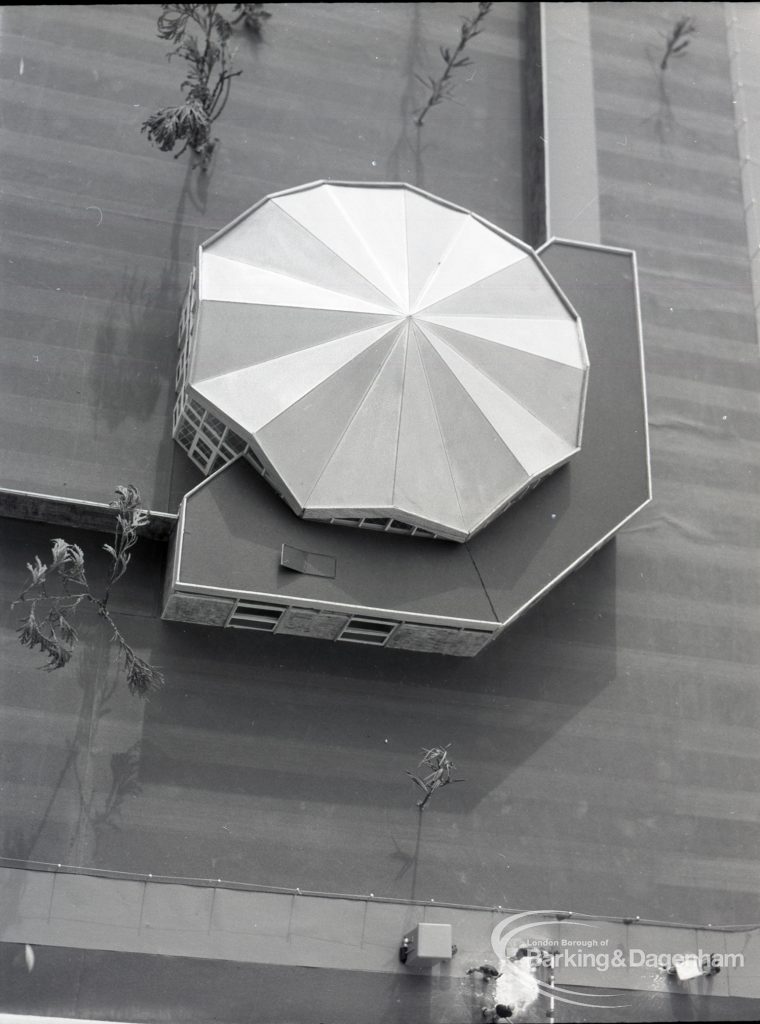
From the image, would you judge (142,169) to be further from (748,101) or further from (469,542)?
(748,101)

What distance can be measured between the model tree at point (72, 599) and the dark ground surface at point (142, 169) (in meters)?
3.19

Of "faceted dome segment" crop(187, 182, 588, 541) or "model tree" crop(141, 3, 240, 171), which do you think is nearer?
"faceted dome segment" crop(187, 182, 588, 541)

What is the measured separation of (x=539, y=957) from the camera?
44.4 metres

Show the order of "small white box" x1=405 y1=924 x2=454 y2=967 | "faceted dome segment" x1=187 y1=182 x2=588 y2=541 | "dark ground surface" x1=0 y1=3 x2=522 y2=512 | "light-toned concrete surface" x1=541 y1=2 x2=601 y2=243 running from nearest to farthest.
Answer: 1. "small white box" x1=405 y1=924 x2=454 y2=967
2. "faceted dome segment" x1=187 y1=182 x2=588 y2=541
3. "dark ground surface" x1=0 y1=3 x2=522 y2=512
4. "light-toned concrete surface" x1=541 y1=2 x2=601 y2=243

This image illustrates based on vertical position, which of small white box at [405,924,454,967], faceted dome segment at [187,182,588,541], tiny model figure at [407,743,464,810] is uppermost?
faceted dome segment at [187,182,588,541]

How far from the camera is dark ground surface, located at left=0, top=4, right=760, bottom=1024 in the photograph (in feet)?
145

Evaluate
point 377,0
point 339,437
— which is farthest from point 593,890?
point 377,0

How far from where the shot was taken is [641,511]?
51.9 m

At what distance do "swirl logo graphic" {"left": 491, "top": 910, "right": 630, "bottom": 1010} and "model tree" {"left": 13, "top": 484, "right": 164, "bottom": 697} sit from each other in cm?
1621

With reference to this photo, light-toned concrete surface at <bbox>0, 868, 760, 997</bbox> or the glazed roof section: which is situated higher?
the glazed roof section

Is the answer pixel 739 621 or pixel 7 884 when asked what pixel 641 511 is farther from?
pixel 7 884

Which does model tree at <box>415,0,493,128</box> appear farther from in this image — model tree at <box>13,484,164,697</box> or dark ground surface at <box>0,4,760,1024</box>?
model tree at <box>13,484,164,697</box>
